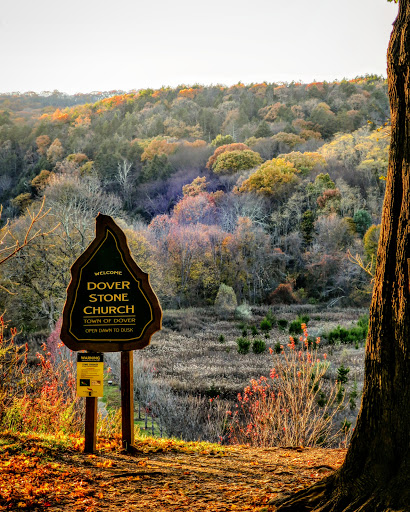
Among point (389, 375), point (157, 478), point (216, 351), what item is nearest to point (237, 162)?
Answer: point (216, 351)

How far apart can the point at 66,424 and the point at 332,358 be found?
46.6 feet

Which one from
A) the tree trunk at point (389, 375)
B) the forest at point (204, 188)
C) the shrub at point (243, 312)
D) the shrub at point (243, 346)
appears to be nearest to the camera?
the tree trunk at point (389, 375)

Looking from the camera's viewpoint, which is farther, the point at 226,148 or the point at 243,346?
the point at 226,148

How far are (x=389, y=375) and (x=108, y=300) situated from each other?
124 inches

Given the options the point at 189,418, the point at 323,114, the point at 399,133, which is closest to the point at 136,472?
the point at 399,133

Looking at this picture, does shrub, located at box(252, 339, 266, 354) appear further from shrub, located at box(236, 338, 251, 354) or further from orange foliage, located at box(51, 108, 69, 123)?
orange foliage, located at box(51, 108, 69, 123)

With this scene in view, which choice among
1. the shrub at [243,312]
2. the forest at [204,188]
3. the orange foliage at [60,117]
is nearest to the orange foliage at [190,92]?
→ the forest at [204,188]

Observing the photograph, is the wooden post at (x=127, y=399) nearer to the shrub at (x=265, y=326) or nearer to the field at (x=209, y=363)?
the field at (x=209, y=363)

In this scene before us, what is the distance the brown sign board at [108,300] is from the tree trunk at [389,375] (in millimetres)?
2548

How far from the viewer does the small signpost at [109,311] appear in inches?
215

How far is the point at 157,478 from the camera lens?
14.5 ft

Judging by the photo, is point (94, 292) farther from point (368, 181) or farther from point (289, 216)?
point (368, 181)

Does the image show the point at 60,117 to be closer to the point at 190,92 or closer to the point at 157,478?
the point at 190,92

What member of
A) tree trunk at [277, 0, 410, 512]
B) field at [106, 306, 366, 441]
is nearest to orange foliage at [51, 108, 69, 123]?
field at [106, 306, 366, 441]
